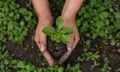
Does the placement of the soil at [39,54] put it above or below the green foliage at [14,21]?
below

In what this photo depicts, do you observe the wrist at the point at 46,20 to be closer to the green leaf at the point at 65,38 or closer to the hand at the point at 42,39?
the hand at the point at 42,39

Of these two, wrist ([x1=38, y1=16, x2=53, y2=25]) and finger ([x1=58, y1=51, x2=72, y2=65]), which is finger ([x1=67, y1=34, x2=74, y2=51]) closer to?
finger ([x1=58, y1=51, x2=72, y2=65])

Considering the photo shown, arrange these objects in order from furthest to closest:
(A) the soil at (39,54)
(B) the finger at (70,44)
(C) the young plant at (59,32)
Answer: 1. (A) the soil at (39,54)
2. (B) the finger at (70,44)
3. (C) the young plant at (59,32)

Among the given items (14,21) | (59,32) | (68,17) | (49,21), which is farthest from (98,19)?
(14,21)

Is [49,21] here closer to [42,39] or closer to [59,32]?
[42,39]

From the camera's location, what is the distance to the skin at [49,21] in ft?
7.11

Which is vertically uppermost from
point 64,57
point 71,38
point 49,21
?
point 49,21

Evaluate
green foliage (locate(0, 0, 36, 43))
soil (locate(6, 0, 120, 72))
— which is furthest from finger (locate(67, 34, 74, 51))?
green foliage (locate(0, 0, 36, 43))

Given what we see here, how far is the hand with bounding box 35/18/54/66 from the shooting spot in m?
2.17

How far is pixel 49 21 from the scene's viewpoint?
7.27ft

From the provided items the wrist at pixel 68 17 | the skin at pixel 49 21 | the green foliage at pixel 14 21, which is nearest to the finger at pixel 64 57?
the skin at pixel 49 21

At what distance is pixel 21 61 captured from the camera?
2.30 m

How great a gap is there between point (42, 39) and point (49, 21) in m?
0.14

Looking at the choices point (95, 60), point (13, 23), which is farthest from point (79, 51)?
point (13, 23)
